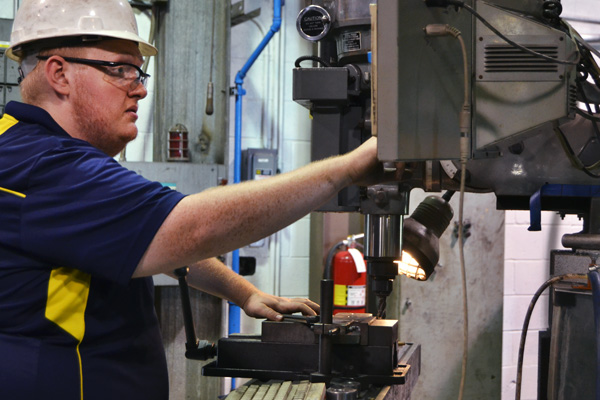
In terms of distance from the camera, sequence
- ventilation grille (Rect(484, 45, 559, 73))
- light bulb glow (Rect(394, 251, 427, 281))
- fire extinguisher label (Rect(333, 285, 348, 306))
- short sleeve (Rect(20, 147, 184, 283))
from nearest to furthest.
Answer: short sleeve (Rect(20, 147, 184, 283)) < ventilation grille (Rect(484, 45, 559, 73)) < light bulb glow (Rect(394, 251, 427, 281)) < fire extinguisher label (Rect(333, 285, 348, 306))

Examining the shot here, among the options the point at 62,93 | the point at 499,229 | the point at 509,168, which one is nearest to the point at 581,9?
the point at 499,229

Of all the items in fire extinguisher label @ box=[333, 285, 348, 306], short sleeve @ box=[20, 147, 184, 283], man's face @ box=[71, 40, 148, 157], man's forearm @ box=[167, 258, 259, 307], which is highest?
man's face @ box=[71, 40, 148, 157]

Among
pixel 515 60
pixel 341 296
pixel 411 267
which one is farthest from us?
pixel 341 296

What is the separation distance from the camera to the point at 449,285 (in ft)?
8.10

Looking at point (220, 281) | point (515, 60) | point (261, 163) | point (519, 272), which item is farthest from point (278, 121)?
point (515, 60)

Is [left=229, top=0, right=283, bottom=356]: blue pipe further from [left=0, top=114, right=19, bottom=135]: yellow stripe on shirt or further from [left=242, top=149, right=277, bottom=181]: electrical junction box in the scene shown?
[left=0, top=114, right=19, bottom=135]: yellow stripe on shirt

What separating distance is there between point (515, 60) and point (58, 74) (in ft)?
2.50

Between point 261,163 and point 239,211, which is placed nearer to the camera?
point 239,211

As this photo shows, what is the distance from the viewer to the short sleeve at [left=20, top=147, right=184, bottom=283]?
936 millimetres

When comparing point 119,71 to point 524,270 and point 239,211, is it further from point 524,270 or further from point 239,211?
point 524,270

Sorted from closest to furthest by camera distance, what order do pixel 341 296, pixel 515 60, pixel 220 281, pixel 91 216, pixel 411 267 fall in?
1. pixel 91 216
2. pixel 515 60
3. pixel 411 267
4. pixel 220 281
5. pixel 341 296

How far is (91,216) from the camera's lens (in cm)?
94

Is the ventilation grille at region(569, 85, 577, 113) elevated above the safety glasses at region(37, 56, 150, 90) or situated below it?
below

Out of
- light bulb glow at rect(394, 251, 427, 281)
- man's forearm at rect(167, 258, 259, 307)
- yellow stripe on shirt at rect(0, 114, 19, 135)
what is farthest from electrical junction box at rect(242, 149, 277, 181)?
yellow stripe on shirt at rect(0, 114, 19, 135)
